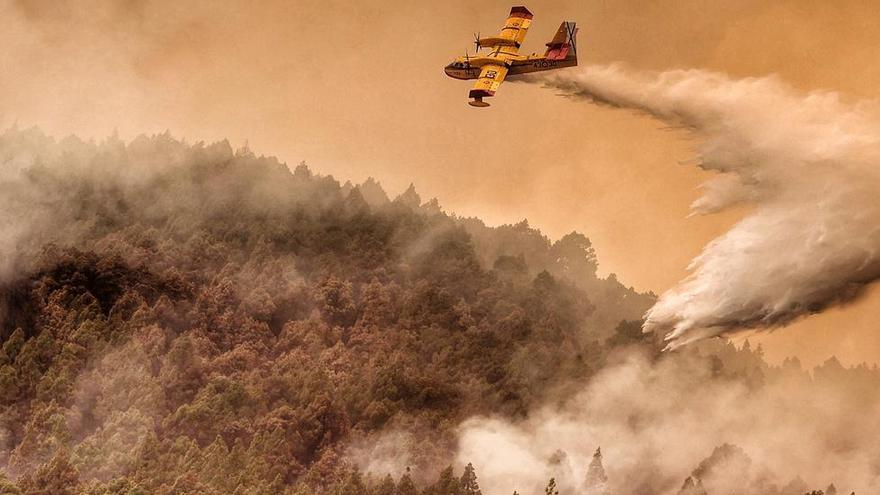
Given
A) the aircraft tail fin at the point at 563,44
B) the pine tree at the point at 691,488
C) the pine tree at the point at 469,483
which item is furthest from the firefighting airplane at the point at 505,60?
the pine tree at the point at 691,488

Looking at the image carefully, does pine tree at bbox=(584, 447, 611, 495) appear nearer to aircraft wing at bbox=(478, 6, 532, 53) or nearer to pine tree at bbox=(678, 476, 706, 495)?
pine tree at bbox=(678, 476, 706, 495)

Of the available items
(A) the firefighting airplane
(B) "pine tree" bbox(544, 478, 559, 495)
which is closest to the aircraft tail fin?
(A) the firefighting airplane

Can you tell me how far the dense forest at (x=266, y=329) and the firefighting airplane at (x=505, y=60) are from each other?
28.4m

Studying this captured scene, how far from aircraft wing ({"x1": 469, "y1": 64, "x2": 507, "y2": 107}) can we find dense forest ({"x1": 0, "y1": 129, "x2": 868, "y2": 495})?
28.4 metres

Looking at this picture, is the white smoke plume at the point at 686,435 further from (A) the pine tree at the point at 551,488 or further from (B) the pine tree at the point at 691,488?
(A) the pine tree at the point at 551,488

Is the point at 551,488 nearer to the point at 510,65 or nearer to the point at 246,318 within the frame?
the point at 510,65

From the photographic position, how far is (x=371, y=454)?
139 m

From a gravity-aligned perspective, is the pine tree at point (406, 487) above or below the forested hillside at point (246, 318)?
below

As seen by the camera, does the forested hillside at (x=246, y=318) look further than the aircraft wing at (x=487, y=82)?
Yes

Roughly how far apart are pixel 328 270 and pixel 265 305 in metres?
11.8

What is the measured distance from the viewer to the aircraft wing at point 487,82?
364 ft

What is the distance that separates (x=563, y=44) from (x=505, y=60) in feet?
11.8

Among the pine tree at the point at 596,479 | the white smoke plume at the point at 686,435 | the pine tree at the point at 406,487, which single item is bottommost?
the pine tree at the point at 406,487

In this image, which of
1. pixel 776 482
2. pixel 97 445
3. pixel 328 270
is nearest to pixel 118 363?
pixel 97 445
